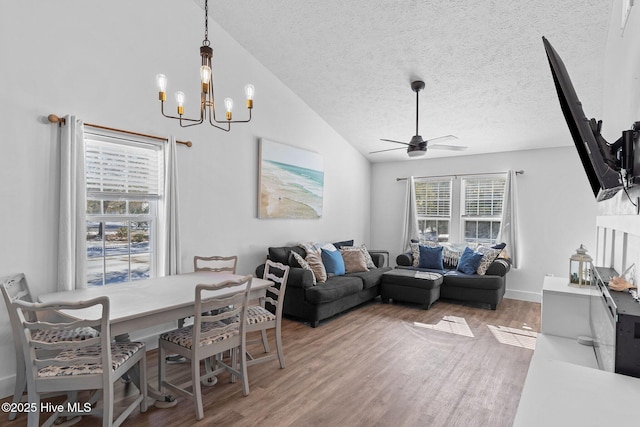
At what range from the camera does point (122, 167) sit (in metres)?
3.20

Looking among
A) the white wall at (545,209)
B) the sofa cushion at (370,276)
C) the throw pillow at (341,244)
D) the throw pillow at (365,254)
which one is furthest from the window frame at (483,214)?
the throw pillow at (341,244)

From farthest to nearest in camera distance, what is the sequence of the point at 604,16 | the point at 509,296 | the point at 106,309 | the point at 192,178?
the point at 509,296 → the point at 192,178 → the point at 604,16 → the point at 106,309

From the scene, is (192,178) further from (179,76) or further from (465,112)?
(465,112)

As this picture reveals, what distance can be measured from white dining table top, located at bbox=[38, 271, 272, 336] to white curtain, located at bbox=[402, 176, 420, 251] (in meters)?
4.18

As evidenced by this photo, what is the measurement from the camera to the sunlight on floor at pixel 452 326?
3.90 m

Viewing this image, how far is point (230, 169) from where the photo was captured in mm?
4137

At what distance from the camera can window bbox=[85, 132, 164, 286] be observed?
120 inches

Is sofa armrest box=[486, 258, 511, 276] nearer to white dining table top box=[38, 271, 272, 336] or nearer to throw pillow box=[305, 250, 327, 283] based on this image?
throw pillow box=[305, 250, 327, 283]

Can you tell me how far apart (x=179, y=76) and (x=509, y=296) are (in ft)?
18.8

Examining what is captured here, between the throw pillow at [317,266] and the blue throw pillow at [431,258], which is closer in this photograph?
the throw pillow at [317,266]

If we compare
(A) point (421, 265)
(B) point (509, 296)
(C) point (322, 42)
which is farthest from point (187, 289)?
(B) point (509, 296)

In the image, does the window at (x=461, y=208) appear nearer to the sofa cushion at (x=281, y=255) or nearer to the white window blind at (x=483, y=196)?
the white window blind at (x=483, y=196)

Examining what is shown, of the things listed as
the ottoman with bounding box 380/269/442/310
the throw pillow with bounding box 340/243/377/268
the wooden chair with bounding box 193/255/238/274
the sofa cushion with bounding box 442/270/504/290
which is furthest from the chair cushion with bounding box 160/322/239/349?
the sofa cushion with bounding box 442/270/504/290

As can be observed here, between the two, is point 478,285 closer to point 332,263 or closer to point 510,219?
point 510,219
